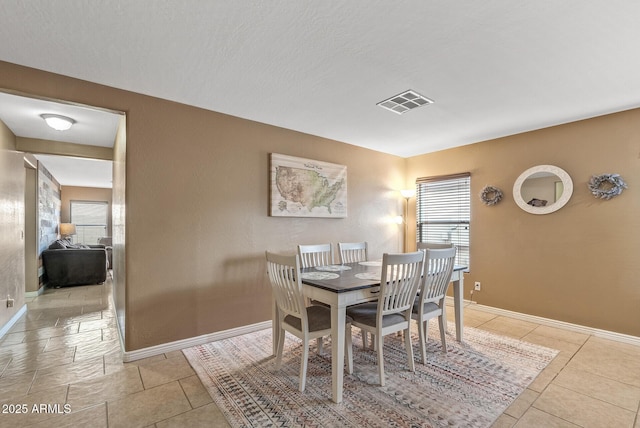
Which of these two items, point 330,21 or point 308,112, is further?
point 308,112

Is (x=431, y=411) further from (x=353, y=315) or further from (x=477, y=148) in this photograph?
(x=477, y=148)

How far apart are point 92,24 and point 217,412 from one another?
2485 mm

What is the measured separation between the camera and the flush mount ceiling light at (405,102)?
274 cm

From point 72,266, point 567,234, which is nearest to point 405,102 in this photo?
point 567,234

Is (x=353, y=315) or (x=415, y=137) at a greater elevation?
(x=415, y=137)

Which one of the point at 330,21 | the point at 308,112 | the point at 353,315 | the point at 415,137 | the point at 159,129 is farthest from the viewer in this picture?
the point at 415,137

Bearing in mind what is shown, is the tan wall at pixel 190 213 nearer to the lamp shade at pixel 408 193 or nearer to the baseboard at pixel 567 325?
the lamp shade at pixel 408 193

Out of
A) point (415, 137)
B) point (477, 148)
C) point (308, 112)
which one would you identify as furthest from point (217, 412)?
point (477, 148)

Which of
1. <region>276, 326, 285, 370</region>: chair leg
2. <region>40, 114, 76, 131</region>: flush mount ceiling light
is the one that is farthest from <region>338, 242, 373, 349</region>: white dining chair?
<region>40, 114, 76, 131</region>: flush mount ceiling light

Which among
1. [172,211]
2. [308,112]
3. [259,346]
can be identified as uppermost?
[308,112]

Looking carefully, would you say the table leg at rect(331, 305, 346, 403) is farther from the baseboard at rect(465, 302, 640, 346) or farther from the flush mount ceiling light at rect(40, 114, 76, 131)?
the flush mount ceiling light at rect(40, 114, 76, 131)

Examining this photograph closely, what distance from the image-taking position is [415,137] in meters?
4.04

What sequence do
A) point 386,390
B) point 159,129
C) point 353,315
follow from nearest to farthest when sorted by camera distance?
point 386,390, point 353,315, point 159,129

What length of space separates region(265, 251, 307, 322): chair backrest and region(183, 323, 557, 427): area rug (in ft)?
1.81
